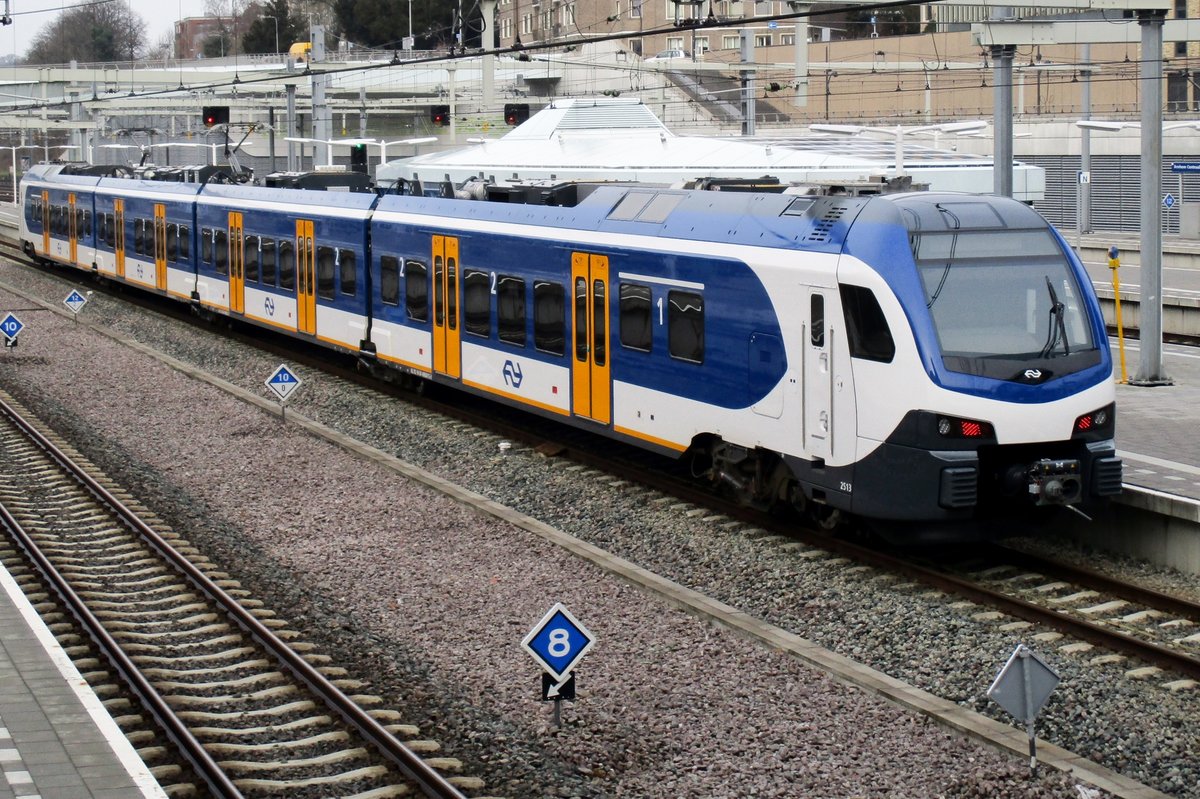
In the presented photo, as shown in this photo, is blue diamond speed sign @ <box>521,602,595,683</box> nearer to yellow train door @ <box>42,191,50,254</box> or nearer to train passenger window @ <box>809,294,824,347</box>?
train passenger window @ <box>809,294,824,347</box>

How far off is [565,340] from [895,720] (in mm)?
8573

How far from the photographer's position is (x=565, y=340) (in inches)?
688

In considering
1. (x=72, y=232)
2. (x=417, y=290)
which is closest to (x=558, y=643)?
(x=417, y=290)

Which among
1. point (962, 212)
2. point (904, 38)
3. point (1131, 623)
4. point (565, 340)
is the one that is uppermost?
point (904, 38)

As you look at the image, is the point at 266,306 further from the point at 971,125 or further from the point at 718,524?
the point at 718,524

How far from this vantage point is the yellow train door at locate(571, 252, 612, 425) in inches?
658

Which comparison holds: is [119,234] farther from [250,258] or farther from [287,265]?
[287,265]

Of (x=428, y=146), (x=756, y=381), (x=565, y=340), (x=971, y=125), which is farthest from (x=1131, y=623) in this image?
(x=428, y=146)

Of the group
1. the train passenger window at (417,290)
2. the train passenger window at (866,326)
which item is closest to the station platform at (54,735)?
the train passenger window at (866,326)

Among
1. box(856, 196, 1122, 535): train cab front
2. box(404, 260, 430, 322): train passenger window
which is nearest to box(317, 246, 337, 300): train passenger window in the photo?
box(404, 260, 430, 322): train passenger window

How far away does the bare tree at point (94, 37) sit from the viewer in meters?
117

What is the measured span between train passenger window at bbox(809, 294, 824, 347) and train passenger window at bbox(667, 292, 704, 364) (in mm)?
1840

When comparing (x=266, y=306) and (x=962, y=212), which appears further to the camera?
(x=266, y=306)

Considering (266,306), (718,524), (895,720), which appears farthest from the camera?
(266,306)
